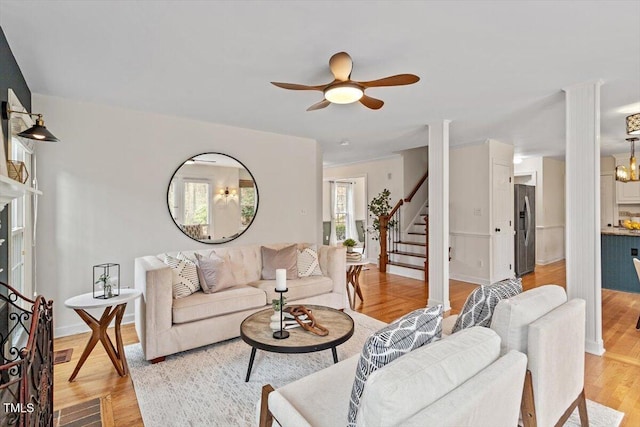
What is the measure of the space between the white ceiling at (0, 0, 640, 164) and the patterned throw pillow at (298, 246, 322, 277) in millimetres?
1708

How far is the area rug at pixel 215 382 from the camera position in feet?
6.79

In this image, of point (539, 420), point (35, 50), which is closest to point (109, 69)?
point (35, 50)

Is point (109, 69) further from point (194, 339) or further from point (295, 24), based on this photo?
point (194, 339)

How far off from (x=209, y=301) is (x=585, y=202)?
3.54 m

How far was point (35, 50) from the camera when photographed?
7.88 feet

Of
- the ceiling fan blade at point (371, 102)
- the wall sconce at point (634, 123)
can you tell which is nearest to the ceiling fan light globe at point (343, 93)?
the ceiling fan blade at point (371, 102)

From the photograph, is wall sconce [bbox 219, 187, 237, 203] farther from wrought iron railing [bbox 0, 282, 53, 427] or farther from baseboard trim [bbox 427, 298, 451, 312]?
baseboard trim [bbox 427, 298, 451, 312]

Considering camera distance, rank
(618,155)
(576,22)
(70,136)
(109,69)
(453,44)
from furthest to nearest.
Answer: (618,155)
(70,136)
(109,69)
(453,44)
(576,22)

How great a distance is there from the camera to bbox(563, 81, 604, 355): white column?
115 inches

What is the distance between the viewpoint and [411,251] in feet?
22.3

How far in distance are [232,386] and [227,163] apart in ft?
9.83

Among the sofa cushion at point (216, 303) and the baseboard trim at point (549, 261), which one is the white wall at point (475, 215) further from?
the sofa cushion at point (216, 303)

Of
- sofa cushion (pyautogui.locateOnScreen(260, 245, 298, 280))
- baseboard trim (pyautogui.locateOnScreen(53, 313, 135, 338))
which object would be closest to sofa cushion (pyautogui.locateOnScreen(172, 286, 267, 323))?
sofa cushion (pyautogui.locateOnScreen(260, 245, 298, 280))

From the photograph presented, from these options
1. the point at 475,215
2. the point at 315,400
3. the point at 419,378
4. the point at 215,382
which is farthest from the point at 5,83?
the point at 475,215
